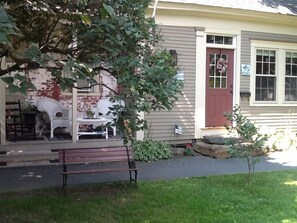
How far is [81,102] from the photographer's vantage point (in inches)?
456

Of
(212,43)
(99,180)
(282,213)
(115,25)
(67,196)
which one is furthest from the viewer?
(212,43)

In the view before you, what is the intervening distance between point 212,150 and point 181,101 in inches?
61.4

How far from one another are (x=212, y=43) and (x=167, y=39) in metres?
1.50

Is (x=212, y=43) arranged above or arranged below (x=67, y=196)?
above

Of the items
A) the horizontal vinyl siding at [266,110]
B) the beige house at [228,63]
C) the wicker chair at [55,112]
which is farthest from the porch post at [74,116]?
the horizontal vinyl siding at [266,110]

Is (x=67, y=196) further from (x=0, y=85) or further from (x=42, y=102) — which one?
(x=42, y=102)

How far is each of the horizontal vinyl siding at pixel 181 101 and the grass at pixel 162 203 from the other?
3.20m

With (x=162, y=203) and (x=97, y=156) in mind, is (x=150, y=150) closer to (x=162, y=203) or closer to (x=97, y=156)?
(x=97, y=156)

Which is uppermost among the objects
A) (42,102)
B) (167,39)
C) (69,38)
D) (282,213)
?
(167,39)

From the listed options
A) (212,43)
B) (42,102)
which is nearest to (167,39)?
(212,43)

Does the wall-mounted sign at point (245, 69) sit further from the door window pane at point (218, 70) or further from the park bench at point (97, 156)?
the park bench at point (97, 156)

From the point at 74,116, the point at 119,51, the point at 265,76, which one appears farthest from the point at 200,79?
the point at 119,51

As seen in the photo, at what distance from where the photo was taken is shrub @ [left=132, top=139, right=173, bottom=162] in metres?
9.37

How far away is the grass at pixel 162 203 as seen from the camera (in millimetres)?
5379
